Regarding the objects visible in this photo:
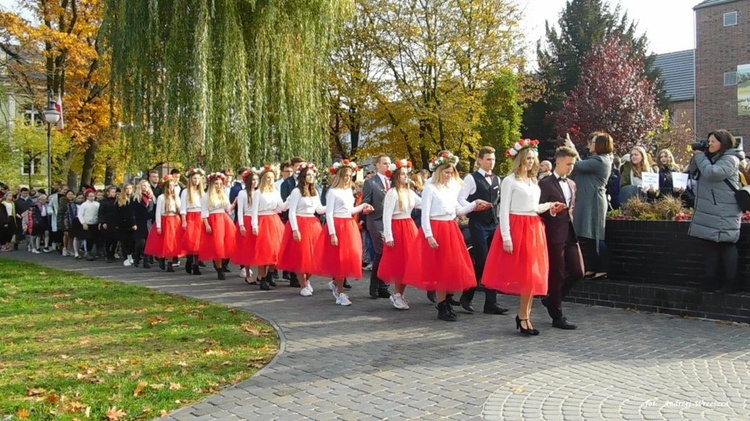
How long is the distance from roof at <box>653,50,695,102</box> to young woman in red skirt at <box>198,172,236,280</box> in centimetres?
4581

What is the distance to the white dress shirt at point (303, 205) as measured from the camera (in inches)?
477

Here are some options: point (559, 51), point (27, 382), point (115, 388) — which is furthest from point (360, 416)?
point (559, 51)

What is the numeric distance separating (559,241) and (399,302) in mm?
2735

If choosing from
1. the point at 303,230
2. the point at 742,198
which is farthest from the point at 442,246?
the point at 742,198


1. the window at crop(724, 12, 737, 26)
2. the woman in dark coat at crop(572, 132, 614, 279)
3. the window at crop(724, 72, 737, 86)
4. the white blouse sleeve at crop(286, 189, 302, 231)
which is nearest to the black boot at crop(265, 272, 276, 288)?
the white blouse sleeve at crop(286, 189, 302, 231)

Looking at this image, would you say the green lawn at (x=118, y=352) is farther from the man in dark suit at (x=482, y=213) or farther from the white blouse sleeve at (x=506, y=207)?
the man in dark suit at (x=482, y=213)

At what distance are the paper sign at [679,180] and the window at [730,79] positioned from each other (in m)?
39.1

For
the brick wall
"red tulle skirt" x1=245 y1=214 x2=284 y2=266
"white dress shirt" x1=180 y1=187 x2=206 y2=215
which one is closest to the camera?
"red tulle skirt" x1=245 y1=214 x2=284 y2=266

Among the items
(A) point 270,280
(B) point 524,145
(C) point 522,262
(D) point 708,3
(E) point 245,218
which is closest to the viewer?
(C) point 522,262

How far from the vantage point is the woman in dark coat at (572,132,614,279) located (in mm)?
10453

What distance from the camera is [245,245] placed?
13633 millimetres

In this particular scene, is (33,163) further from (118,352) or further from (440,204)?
(118,352)

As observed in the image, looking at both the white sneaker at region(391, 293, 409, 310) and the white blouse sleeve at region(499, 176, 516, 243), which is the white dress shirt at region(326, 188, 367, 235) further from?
the white blouse sleeve at region(499, 176, 516, 243)

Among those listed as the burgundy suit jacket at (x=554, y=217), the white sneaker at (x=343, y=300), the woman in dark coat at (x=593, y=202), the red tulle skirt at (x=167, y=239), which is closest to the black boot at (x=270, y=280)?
the white sneaker at (x=343, y=300)
